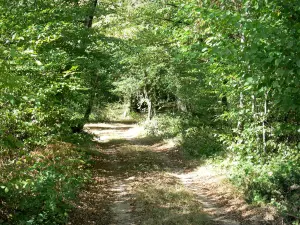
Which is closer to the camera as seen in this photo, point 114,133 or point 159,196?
point 159,196

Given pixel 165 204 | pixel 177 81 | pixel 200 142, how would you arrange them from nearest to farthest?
pixel 165 204 → pixel 200 142 → pixel 177 81

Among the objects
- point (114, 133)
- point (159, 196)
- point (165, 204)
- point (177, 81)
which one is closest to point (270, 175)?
point (165, 204)

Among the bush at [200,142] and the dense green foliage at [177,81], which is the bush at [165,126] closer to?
the dense green foliage at [177,81]

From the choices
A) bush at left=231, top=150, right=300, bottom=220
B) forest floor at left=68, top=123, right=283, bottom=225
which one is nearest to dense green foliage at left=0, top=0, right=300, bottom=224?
bush at left=231, top=150, right=300, bottom=220

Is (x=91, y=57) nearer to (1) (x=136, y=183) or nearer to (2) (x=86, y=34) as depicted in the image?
(2) (x=86, y=34)

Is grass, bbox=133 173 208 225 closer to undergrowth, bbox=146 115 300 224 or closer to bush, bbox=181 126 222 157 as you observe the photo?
→ undergrowth, bbox=146 115 300 224

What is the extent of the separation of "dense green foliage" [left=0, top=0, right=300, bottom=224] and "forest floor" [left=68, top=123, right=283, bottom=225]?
710 millimetres

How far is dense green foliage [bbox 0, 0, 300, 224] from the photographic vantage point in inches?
199

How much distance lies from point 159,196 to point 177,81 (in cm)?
1241

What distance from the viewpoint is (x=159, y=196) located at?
993 cm

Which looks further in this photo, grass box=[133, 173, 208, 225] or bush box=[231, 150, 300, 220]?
grass box=[133, 173, 208, 225]

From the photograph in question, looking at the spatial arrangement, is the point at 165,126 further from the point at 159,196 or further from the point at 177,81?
the point at 159,196

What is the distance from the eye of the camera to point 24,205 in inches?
261

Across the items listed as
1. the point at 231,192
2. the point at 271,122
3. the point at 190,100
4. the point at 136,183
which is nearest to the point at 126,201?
the point at 136,183
